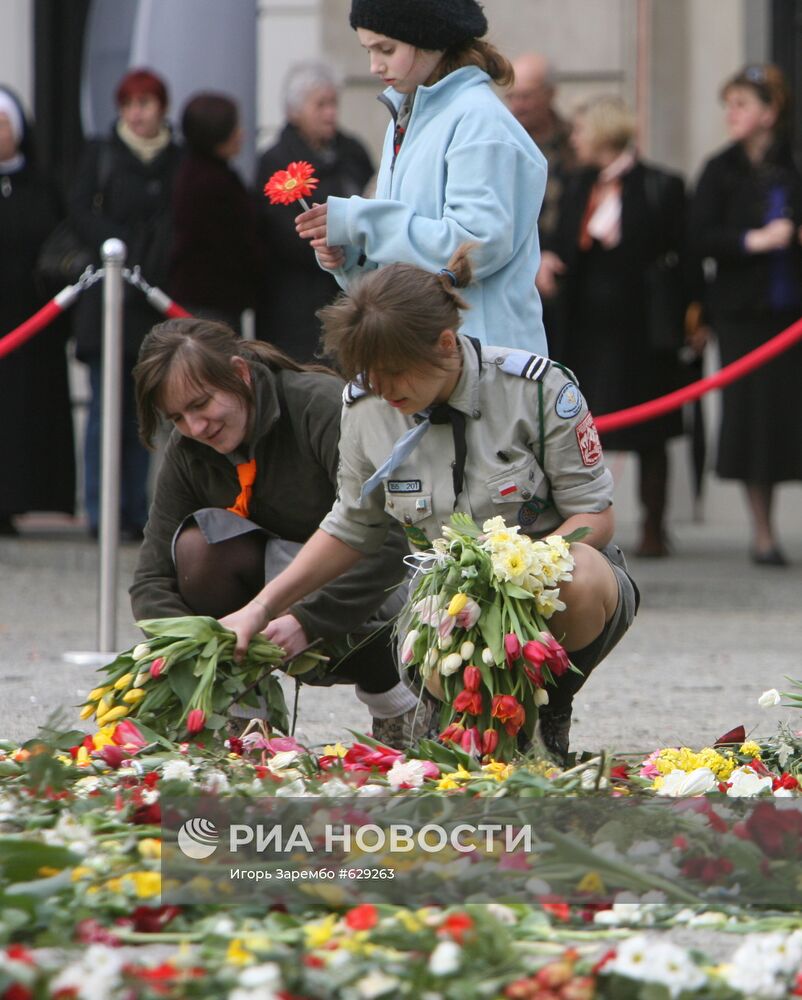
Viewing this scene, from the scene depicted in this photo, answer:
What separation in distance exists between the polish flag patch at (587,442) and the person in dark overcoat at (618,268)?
409 cm

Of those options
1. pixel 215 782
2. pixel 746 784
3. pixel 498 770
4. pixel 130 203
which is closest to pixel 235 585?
pixel 498 770

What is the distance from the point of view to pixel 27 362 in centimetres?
811

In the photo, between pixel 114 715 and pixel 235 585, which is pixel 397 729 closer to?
pixel 235 585

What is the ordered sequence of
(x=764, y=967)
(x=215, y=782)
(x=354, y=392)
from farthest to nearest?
(x=354, y=392), (x=215, y=782), (x=764, y=967)

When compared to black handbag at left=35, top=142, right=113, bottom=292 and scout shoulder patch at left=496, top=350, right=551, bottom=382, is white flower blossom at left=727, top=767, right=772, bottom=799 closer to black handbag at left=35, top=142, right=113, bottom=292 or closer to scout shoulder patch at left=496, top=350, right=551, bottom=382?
scout shoulder patch at left=496, top=350, right=551, bottom=382

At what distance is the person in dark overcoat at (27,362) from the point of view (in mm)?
7996

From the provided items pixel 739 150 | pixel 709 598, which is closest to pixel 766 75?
pixel 739 150

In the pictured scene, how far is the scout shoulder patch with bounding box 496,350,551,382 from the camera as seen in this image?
137 inches

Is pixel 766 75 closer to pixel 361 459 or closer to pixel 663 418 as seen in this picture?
pixel 663 418

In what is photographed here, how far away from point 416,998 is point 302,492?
1903mm

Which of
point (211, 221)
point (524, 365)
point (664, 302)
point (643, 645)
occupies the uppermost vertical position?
point (211, 221)

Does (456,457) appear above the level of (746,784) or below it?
above

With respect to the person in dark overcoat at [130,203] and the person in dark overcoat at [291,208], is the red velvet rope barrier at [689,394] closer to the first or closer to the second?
the person in dark overcoat at [291,208]

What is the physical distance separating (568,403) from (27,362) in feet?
16.4
